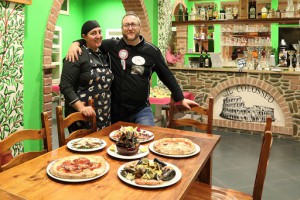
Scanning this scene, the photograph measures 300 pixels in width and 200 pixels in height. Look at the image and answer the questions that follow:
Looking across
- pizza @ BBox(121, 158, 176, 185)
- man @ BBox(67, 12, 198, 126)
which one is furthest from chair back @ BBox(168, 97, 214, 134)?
pizza @ BBox(121, 158, 176, 185)

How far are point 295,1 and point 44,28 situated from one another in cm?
758

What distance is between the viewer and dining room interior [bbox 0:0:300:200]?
2.30m

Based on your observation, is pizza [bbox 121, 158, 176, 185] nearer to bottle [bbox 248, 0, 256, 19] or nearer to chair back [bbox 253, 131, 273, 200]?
chair back [bbox 253, 131, 273, 200]

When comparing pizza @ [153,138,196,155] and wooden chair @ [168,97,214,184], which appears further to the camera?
wooden chair @ [168,97,214,184]

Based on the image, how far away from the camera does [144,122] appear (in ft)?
9.52

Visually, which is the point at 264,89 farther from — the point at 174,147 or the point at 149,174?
the point at 149,174

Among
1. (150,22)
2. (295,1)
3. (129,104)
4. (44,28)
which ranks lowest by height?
(129,104)

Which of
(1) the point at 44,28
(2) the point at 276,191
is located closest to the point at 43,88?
(1) the point at 44,28

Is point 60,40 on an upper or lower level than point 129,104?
upper

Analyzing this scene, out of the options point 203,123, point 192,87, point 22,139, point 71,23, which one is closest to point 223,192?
point 203,123

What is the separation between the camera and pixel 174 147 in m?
1.93

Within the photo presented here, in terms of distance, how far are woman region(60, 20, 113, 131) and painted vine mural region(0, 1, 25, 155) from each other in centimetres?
57

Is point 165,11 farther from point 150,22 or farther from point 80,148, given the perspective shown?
point 80,148

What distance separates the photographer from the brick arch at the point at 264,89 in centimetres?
513
